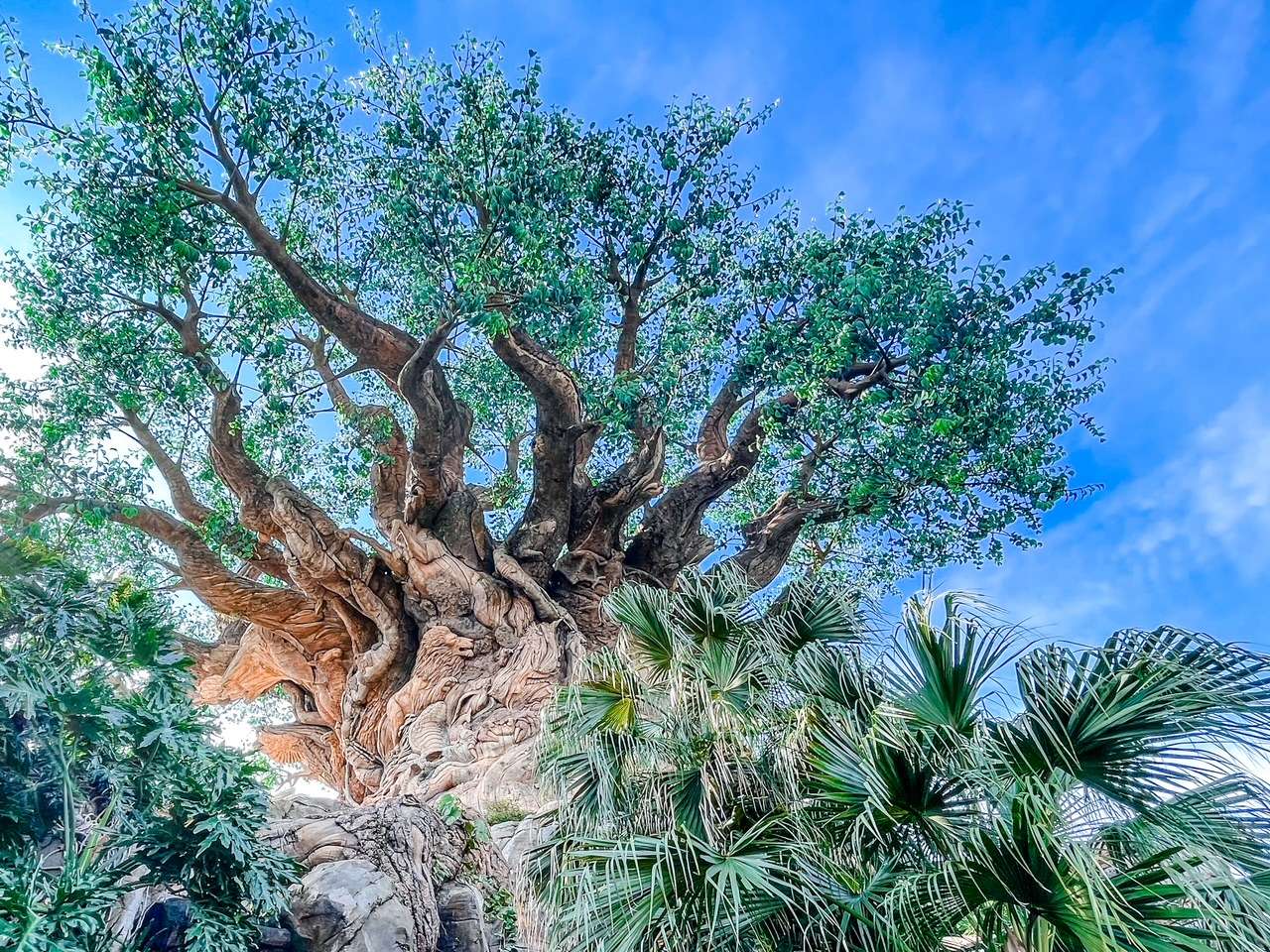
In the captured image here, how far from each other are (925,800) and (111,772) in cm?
305

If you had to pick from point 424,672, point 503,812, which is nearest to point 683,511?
point 424,672

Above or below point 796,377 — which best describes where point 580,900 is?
below

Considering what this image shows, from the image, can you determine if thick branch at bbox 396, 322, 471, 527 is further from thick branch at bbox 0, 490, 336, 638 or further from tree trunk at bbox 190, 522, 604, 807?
thick branch at bbox 0, 490, 336, 638

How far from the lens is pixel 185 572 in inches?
261

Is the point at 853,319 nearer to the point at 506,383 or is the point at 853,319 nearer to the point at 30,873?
the point at 506,383

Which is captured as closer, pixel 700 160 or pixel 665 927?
pixel 665 927

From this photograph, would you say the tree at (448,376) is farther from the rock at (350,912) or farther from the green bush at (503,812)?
the rock at (350,912)

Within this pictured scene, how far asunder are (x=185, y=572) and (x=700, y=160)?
682 centimetres

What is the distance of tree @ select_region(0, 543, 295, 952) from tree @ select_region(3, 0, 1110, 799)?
9.19 ft

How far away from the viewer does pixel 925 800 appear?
2.78 m

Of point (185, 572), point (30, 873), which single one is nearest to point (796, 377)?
point (30, 873)

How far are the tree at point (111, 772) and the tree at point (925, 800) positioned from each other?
1327mm

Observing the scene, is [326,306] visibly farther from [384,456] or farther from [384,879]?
[384,879]

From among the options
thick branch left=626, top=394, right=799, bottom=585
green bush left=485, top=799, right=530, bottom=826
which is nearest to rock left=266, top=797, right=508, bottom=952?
green bush left=485, top=799, right=530, bottom=826
